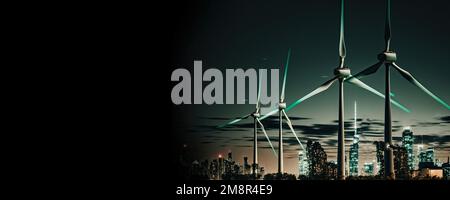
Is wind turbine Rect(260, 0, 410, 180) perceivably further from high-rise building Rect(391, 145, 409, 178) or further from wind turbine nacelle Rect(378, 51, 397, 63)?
high-rise building Rect(391, 145, 409, 178)

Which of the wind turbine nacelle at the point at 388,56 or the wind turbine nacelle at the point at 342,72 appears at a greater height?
the wind turbine nacelle at the point at 388,56

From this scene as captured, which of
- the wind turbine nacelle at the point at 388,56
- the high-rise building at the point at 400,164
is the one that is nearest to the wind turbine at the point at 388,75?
the wind turbine nacelle at the point at 388,56

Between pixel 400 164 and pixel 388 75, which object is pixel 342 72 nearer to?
pixel 388 75

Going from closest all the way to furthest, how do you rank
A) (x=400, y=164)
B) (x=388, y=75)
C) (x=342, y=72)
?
(x=388, y=75), (x=342, y=72), (x=400, y=164)

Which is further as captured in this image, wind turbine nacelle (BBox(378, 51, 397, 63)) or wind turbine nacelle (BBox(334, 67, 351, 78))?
wind turbine nacelle (BBox(334, 67, 351, 78))

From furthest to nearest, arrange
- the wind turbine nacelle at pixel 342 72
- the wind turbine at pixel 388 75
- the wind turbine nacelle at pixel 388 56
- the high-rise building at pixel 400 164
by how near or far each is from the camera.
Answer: the high-rise building at pixel 400 164, the wind turbine nacelle at pixel 342 72, the wind turbine nacelle at pixel 388 56, the wind turbine at pixel 388 75

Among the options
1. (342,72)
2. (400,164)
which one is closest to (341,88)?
(342,72)

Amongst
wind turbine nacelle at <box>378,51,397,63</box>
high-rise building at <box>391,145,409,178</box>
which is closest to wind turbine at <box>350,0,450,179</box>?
wind turbine nacelle at <box>378,51,397,63</box>

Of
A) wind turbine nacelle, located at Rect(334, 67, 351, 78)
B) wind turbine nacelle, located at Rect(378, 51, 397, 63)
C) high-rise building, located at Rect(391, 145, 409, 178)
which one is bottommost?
high-rise building, located at Rect(391, 145, 409, 178)

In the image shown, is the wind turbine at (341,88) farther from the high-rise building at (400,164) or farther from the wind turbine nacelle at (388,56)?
the high-rise building at (400,164)

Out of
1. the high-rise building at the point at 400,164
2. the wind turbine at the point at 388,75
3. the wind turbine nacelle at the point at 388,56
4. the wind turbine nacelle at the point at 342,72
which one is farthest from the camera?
the high-rise building at the point at 400,164
